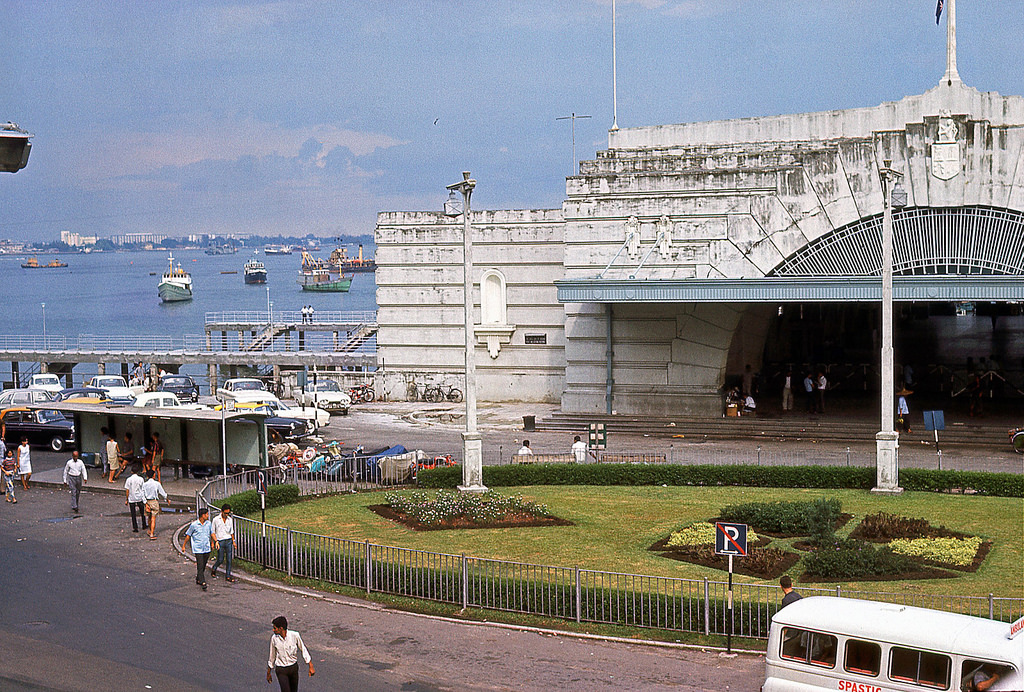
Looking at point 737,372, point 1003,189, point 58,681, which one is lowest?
point 58,681

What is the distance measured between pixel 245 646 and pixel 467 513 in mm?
9214

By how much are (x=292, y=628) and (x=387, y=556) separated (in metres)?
2.98

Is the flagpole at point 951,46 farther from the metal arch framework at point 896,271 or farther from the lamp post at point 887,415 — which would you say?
the lamp post at point 887,415

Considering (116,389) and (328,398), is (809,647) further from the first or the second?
(116,389)

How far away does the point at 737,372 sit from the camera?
48031 millimetres

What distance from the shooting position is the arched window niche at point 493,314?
53.4 metres

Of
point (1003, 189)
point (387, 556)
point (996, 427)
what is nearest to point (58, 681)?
point (387, 556)

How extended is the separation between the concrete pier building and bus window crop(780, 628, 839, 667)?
26259 millimetres

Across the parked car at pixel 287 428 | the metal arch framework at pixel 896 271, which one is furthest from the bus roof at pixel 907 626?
the parked car at pixel 287 428

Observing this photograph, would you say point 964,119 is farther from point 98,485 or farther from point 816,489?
point 98,485

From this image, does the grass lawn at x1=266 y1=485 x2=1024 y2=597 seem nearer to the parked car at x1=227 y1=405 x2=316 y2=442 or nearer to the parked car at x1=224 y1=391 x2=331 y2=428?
the parked car at x1=227 y1=405 x2=316 y2=442

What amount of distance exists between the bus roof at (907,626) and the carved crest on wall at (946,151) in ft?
97.0

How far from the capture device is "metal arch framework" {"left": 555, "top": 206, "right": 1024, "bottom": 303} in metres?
39.5

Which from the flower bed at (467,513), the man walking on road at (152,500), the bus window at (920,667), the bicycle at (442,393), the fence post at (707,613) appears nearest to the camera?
the bus window at (920,667)
